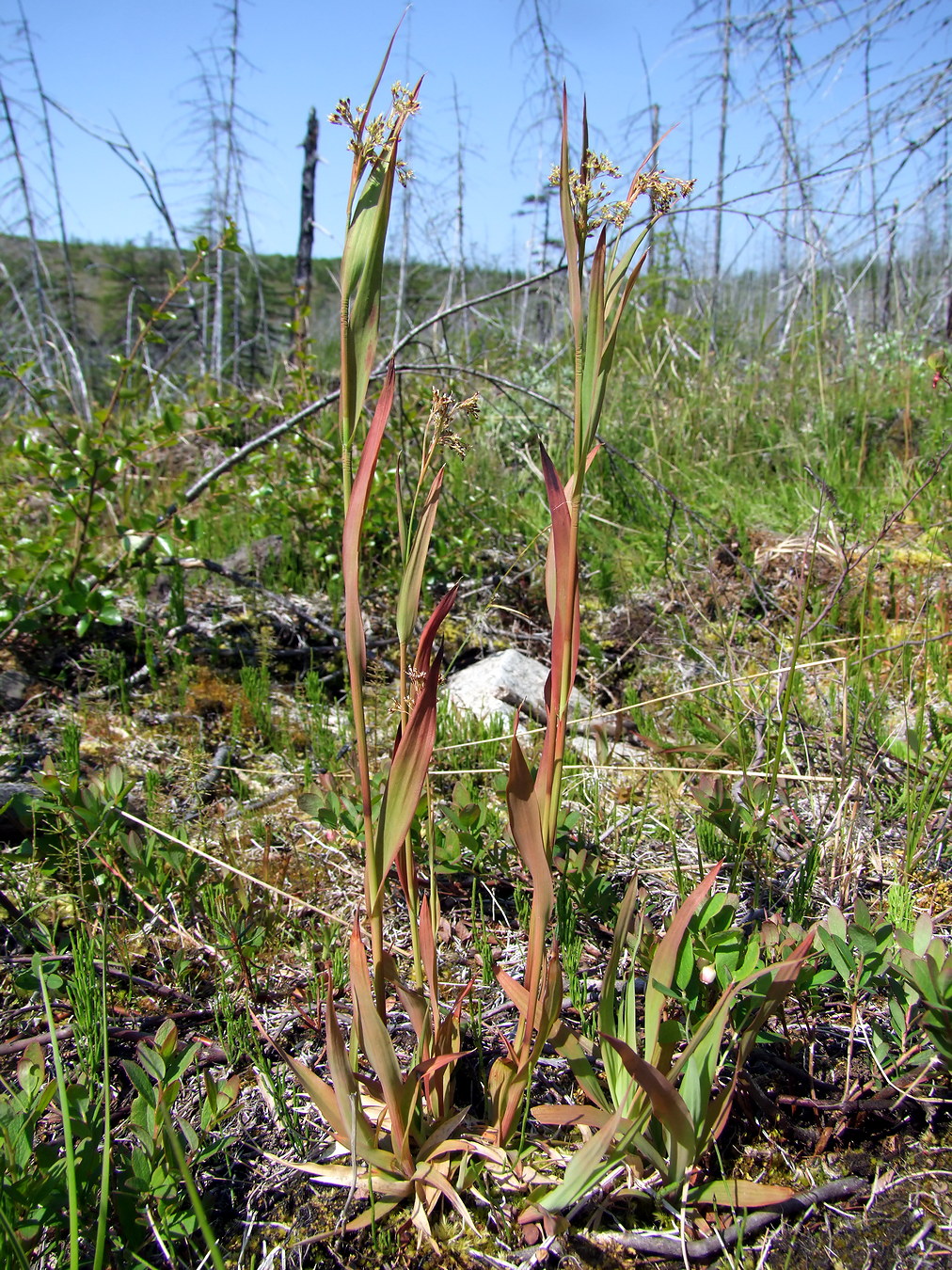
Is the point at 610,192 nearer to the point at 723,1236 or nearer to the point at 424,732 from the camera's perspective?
the point at 424,732

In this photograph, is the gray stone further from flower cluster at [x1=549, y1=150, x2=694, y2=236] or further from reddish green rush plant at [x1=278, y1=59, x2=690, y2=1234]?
flower cluster at [x1=549, y1=150, x2=694, y2=236]

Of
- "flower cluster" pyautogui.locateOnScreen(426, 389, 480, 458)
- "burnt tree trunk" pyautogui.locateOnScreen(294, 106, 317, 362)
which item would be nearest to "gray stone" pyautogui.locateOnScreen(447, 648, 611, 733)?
"flower cluster" pyautogui.locateOnScreen(426, 389, 480, 458)

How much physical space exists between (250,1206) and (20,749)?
1544mm

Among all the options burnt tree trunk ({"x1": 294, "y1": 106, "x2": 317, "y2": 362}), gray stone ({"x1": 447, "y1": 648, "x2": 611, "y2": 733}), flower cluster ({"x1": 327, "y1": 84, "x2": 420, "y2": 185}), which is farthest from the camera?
burnt tree trunk ({"x1": 294, "y1": 106, "x2": 317, "y2": 362})

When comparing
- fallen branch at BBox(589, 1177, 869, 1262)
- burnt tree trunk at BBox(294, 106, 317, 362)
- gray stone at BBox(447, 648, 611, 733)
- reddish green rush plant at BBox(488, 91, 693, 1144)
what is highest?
burnt tree trunk at BBox(294, 106, 317, 362)

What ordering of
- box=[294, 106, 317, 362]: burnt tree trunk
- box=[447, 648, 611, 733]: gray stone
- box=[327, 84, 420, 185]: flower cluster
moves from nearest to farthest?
box=[327, 84, 420, 185]: flower cluster, box=[447, 648, 611, 733]: gray stone, box=[294, 106, 317, 362]: burnt tree trunk

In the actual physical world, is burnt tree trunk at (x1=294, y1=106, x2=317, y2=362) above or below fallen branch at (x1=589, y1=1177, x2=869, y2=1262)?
above

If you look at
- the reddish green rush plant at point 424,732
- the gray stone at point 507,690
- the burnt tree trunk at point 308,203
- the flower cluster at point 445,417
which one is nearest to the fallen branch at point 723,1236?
the reddish green rush plant at point 424,732

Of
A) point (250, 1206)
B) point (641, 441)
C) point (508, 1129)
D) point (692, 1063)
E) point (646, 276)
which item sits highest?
point (646, 276)

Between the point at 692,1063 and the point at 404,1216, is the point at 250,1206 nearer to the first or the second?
the point at 404,1216

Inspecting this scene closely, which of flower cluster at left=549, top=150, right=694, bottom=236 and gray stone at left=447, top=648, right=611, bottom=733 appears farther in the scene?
gray stone at left=447, top=648, right=611, bottom=733

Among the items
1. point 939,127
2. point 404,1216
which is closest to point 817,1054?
point 404,1216

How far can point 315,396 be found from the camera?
11.6 ft

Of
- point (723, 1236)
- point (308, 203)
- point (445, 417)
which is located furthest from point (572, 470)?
point (308, 203)
